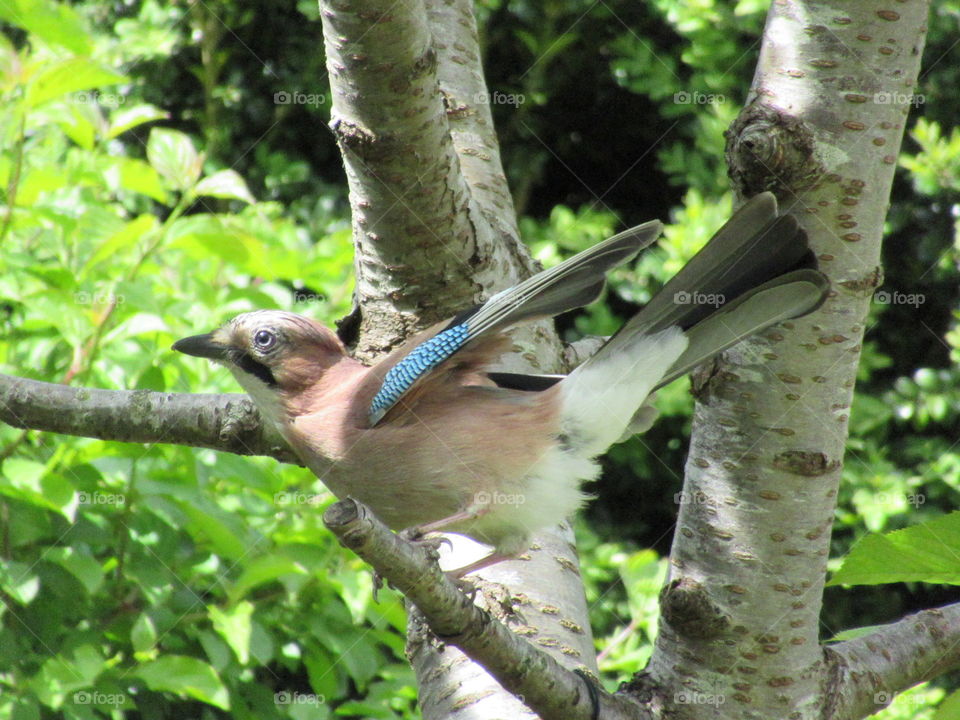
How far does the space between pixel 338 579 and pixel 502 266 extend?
925 millimetres

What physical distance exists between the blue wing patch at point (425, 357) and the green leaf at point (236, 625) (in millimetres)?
719

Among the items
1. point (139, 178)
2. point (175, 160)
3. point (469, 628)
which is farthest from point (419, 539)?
point (175, 160)

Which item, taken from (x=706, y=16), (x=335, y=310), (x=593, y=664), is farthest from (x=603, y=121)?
(x=593, y=664)

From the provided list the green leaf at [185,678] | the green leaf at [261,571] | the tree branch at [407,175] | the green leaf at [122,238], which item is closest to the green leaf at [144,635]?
the green leaf at [185,678]

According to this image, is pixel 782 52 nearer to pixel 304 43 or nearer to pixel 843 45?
pixel 843 45

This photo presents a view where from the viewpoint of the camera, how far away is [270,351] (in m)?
2.44

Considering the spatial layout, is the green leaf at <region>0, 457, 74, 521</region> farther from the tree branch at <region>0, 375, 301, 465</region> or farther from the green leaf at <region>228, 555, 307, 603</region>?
the green leaf at <region>228, 555, 307, 603</region>

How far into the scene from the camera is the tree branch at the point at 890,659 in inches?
78.5

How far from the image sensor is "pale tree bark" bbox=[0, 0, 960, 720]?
6.08 feet

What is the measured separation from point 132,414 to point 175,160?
1044 millimetres

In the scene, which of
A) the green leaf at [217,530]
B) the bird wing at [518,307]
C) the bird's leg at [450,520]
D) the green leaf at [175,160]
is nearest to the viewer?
the bird wing at [518,307]

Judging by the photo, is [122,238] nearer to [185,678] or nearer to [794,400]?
[185,678]

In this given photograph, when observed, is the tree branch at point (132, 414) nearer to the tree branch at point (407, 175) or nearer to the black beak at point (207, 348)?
the black beak at point (207, 348)

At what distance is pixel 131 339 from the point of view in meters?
2.75
